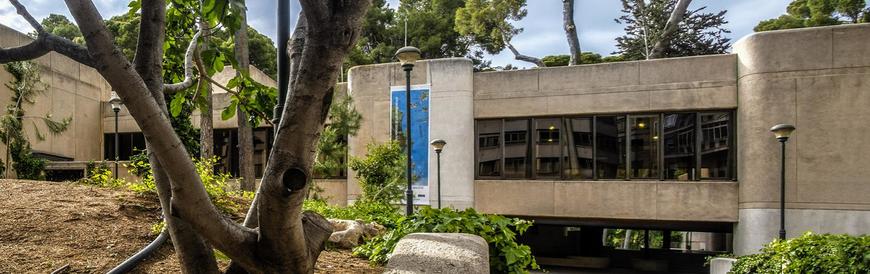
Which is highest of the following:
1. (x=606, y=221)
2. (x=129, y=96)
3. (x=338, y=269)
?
(x=129, y=96)

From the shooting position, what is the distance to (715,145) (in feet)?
51.7

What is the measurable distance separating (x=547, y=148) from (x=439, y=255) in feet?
44.8

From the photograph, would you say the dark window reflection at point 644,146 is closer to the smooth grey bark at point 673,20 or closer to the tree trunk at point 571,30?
the tree trunk at point 571,30

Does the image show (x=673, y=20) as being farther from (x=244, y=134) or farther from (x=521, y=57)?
(x=244, y=134)

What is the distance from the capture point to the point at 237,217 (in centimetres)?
580

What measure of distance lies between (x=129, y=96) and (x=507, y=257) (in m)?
3.25

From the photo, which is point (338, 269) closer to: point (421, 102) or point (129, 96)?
point (129, 96)

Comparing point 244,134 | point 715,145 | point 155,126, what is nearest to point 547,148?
point 715,145

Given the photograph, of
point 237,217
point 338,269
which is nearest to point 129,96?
point 338,269

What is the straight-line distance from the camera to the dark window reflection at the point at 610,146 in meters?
16.5

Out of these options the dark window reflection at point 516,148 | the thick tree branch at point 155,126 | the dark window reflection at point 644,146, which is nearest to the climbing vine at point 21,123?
the dark window reflection at point 516,148

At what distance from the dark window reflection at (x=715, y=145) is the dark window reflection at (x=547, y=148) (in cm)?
405

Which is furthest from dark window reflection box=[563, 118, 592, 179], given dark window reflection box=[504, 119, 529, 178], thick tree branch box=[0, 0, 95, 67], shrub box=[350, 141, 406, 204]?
thick tree branch box=[0, 0, 95, 67]

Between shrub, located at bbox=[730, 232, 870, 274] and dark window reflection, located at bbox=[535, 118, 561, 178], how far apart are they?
26.0 feet
